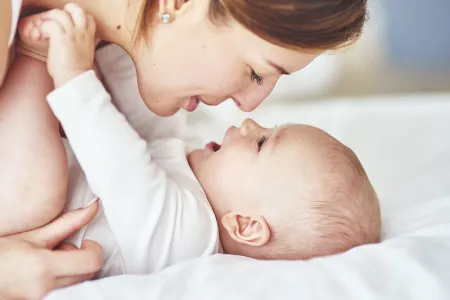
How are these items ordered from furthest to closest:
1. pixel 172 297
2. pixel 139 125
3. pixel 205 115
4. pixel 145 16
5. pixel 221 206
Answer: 1. pixel 205 115
2. pixel 139 125
3. pixel 221 206
4. pixel 145 16
5. pixel 172 297

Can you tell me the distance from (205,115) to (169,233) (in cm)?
63

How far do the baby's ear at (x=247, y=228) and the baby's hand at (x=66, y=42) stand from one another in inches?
14.2

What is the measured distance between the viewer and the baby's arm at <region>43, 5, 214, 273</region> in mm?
995

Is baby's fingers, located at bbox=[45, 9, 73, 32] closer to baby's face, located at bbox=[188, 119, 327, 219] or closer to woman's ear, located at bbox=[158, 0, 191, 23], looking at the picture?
woman's ear, located at bbox=[158, 0, 191, 23]

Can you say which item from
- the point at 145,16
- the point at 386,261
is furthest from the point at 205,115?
the point at 386,261

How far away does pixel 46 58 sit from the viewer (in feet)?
3.58

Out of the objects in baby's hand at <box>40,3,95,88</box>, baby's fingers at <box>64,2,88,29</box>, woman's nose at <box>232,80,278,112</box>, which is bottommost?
woman's nose at <box>232,80,278,112</box>

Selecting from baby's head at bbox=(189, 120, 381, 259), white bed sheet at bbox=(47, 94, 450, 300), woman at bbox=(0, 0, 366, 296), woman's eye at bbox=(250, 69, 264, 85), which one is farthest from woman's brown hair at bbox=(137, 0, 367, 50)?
white bed sheet at bbox=(47, 94, 450, 300)

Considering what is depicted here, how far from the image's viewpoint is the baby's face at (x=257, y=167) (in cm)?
114

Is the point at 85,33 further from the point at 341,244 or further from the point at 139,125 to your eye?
the point at 341,244

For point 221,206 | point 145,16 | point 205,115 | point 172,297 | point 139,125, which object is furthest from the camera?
point 205,115

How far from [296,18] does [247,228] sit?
1.26 feet

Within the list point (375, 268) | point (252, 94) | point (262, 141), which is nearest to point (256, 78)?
point (252, 94)

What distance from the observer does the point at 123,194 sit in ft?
3.38
